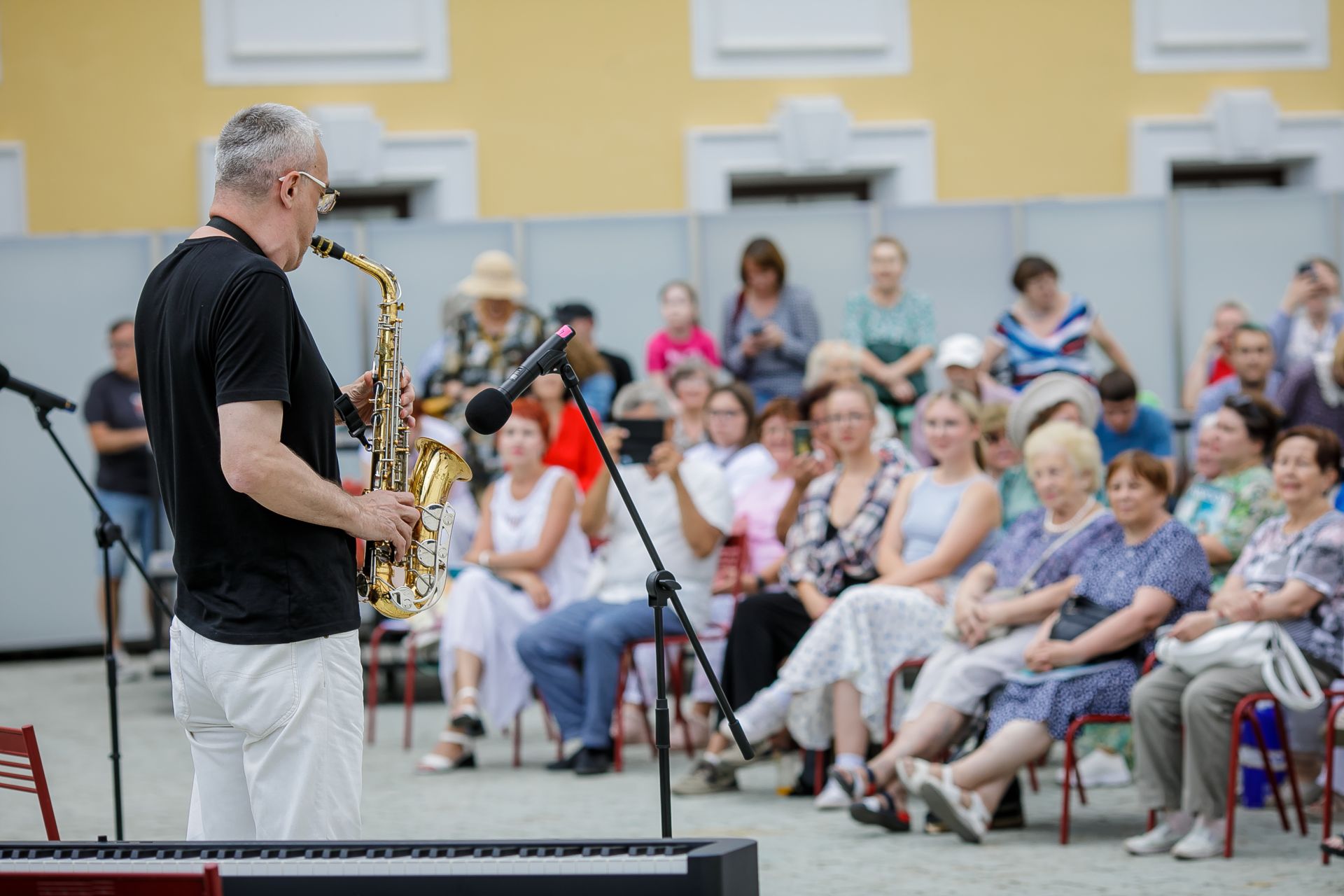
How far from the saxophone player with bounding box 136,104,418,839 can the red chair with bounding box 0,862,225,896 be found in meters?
0.73

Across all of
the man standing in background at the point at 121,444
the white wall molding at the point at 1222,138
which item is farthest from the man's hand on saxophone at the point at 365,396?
the white wall molding at the point at 1222,138

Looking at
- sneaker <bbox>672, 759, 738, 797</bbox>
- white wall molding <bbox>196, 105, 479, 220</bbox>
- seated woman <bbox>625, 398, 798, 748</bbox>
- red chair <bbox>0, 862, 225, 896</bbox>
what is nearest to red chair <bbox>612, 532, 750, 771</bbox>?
seated woman <bbox>625, 398, 798, 748</bbox>

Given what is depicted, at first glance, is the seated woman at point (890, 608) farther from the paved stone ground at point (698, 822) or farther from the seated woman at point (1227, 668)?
the seated woman at point (1227, 668)

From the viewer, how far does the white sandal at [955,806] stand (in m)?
5.03

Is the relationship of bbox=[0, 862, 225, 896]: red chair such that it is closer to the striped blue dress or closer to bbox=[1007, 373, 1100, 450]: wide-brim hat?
bbox=[1007, 373, 1100, 450]: wide-brim hat

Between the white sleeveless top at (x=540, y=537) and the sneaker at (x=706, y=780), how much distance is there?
3.72 feet

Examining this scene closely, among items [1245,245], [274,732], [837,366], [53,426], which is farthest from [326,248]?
[1245,245]

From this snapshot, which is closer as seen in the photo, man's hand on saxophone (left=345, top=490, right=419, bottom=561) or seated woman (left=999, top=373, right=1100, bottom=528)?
man's hand on saxophone (left=345, top=490, right=419, bottom=561)

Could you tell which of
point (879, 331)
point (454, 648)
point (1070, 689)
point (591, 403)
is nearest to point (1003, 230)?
point (879, 331)

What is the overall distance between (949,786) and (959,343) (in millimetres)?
3719

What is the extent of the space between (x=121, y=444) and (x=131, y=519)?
0.42 metres

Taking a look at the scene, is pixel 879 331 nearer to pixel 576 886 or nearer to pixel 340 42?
pixel 340 42

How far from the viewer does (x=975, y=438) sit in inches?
246

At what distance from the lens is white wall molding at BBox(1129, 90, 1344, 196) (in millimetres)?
11195
